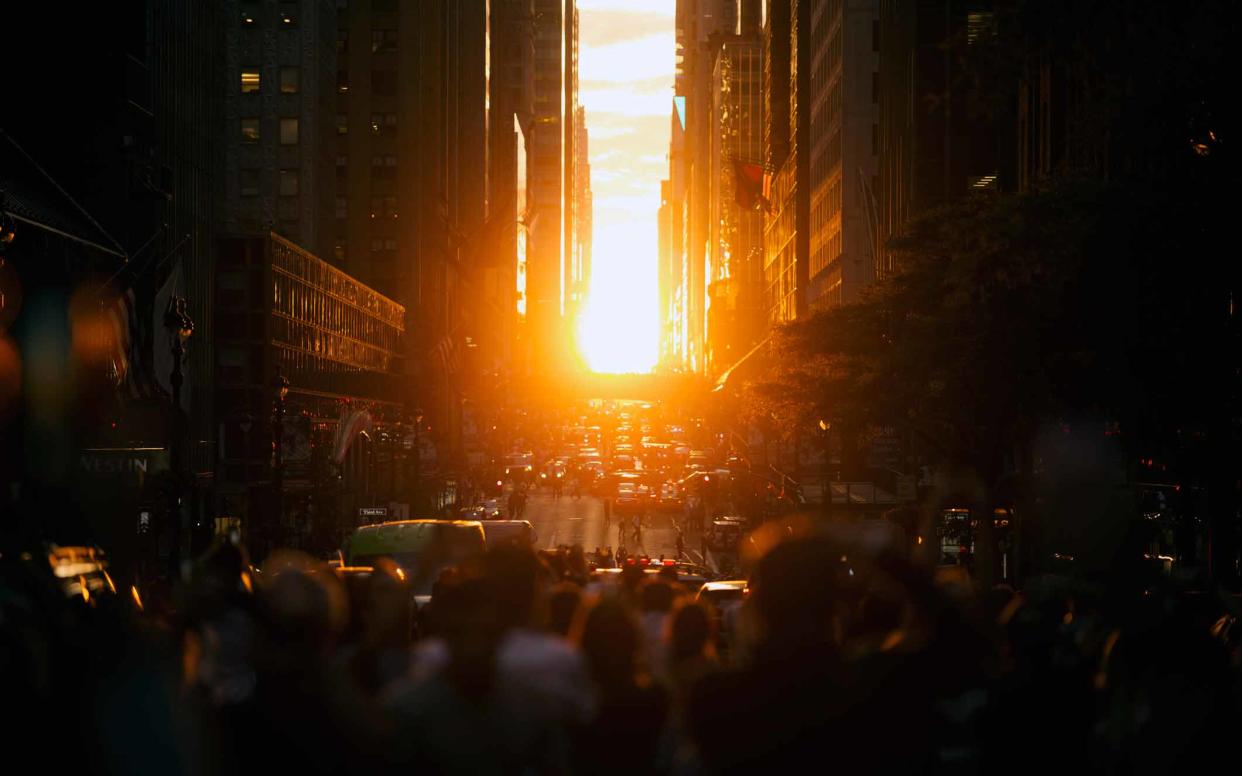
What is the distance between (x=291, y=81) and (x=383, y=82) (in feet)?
76.6

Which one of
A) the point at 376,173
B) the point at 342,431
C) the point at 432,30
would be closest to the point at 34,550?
the point at 342,431

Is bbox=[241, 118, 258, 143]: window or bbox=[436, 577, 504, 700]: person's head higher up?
bbox=[241, 118, 258, 143]: window

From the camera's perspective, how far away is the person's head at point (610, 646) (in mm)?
7758

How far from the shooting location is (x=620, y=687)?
7.71 meters

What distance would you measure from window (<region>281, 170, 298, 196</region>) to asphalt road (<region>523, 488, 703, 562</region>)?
2248cm

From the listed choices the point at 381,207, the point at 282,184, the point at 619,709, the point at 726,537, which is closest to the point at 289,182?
the point at 282,184

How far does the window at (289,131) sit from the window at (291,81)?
162cm

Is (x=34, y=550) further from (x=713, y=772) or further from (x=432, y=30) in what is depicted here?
(x=432, y=30)

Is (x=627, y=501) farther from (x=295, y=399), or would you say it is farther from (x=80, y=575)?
(x=80, y=575)

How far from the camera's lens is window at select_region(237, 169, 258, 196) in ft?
347

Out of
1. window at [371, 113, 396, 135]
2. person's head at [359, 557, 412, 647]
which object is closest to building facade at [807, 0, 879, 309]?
window at [371, 113, 396, 135]

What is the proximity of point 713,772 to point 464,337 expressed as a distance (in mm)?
153309

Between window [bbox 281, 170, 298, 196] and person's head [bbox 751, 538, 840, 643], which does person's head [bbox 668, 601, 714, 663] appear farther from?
window [bbox 281, 170, 298, 196]

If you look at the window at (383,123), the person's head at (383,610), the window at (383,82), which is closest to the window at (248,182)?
the window at (383,123)
